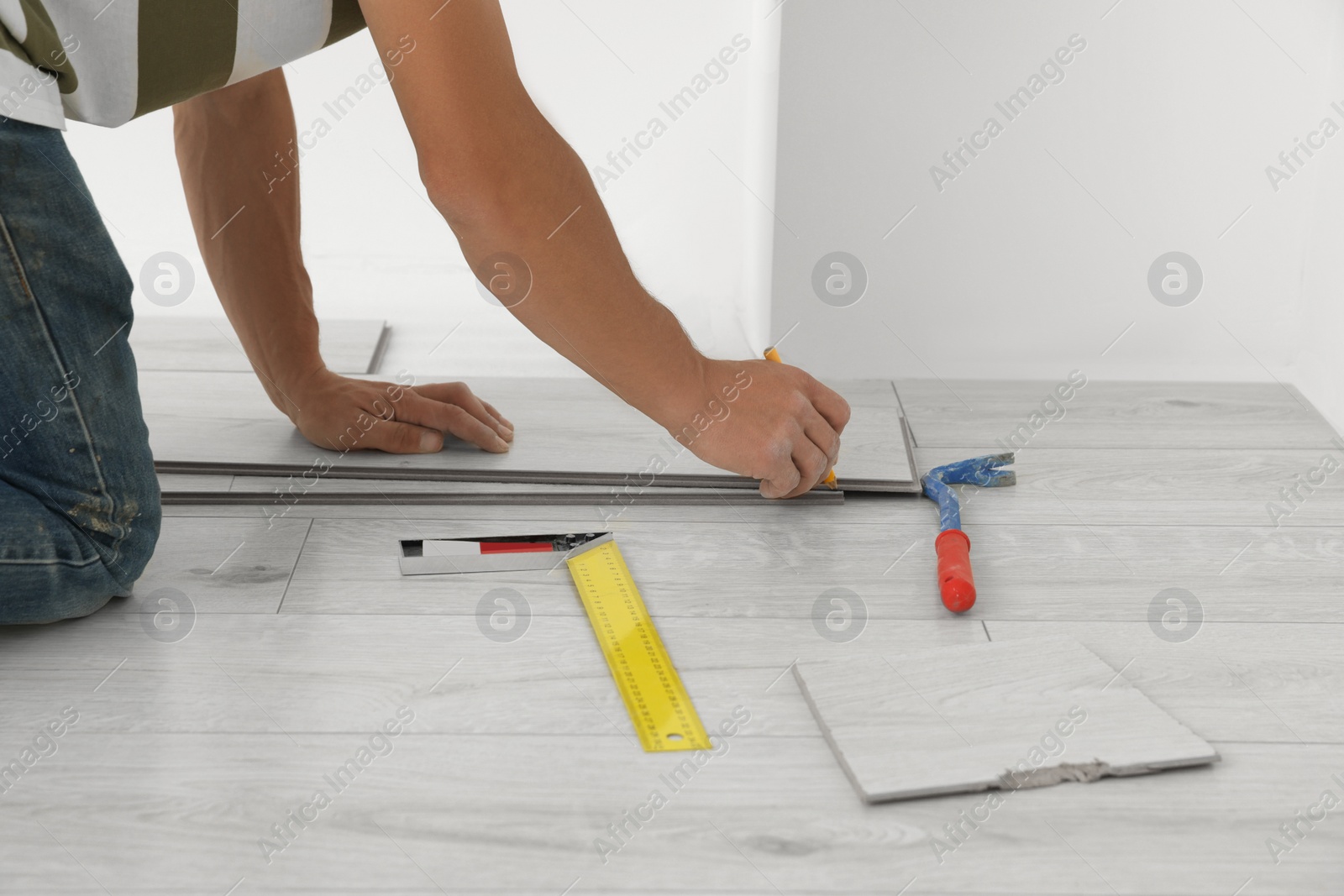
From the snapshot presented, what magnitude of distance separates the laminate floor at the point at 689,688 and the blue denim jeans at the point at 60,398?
76 mm

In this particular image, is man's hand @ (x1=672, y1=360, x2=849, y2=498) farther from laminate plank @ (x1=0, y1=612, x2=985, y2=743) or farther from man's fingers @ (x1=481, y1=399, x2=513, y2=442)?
man's fingers @ (x1=481, y1=399, x2=513, y2=442)

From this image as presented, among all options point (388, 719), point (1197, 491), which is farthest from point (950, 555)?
point (388, 719)

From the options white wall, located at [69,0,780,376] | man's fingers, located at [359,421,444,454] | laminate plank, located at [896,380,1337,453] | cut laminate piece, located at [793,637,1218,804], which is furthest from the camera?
white wall, located at [69,0,780,376]

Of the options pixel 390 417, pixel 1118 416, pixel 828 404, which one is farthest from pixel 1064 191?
pixel 390 417

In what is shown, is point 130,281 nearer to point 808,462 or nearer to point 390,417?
point 390,417

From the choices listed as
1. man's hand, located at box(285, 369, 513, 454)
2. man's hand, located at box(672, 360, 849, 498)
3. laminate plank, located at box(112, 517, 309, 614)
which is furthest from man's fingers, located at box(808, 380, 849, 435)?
laminate plank, located at box(112, 517, 309, 614)

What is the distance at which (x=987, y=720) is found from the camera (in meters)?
1.11

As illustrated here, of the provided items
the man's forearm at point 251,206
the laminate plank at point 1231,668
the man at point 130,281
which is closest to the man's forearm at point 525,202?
the man at point 130,281

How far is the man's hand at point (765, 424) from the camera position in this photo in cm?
127

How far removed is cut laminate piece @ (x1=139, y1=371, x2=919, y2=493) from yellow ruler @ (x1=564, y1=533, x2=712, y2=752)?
8.6 inches

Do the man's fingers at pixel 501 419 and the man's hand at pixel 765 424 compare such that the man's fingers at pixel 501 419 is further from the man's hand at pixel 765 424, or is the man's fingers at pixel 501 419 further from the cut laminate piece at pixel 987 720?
the cut laminate piece at pixel 987 720

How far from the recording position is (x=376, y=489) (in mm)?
1613

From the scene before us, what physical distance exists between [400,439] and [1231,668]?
3.51ft

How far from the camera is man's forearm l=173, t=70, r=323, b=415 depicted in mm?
1643
